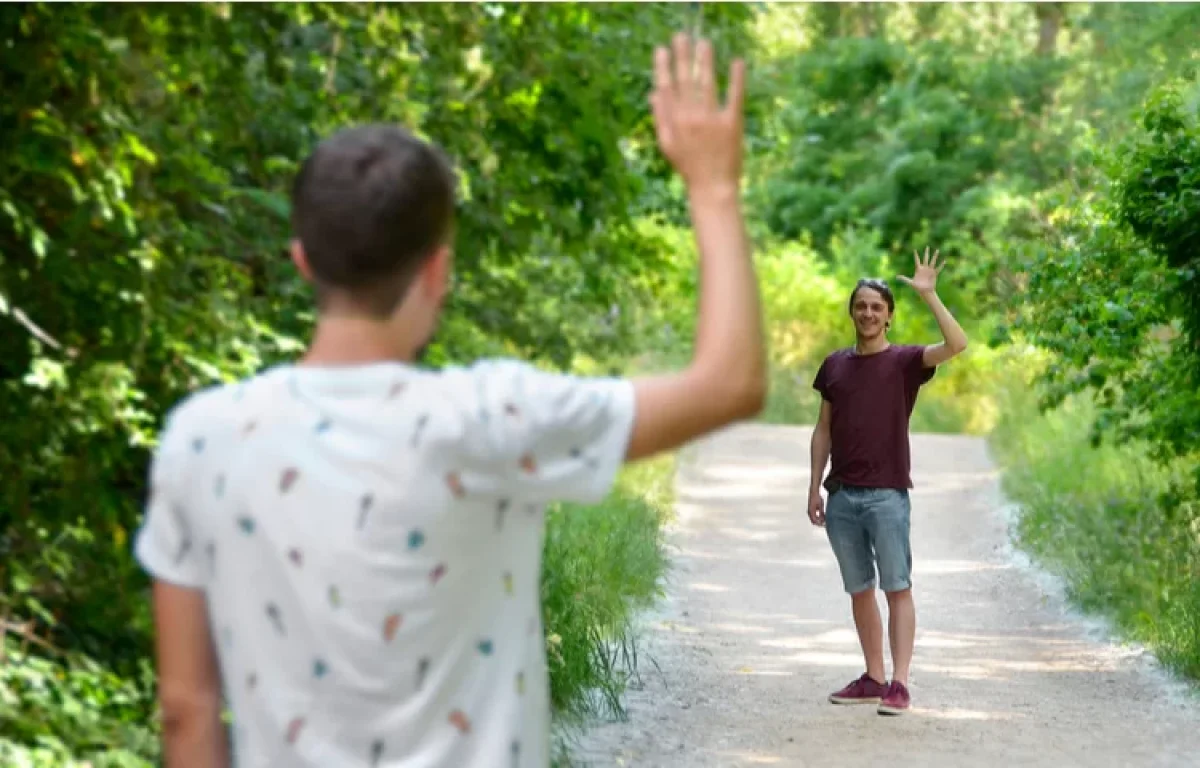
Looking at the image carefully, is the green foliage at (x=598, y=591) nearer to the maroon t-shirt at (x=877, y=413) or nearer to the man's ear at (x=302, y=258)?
the maroon t-shirt at (x=877, y=413)

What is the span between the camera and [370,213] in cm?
222

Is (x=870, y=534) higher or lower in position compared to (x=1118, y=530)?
higher

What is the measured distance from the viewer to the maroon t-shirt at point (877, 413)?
8.42 metres

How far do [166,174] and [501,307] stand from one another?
520 centimetres

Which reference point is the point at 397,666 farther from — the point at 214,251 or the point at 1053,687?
the point at 1053,687

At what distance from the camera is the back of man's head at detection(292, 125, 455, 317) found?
2.23 meters

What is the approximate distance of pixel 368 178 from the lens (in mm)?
2227

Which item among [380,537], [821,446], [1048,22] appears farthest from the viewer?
[1048,22]

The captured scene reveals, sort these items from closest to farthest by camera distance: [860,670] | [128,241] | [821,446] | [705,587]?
[128,241] → [821,446] → [860,670] → [705,587]

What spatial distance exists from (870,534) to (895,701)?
0.74 m

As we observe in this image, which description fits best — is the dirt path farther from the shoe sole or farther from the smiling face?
the smiling face

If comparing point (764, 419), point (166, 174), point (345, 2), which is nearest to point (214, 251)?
point (166, 174)

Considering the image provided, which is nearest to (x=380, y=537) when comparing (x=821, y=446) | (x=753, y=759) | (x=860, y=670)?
(x=753, y=759)

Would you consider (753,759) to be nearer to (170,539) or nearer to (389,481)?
(170,539)
